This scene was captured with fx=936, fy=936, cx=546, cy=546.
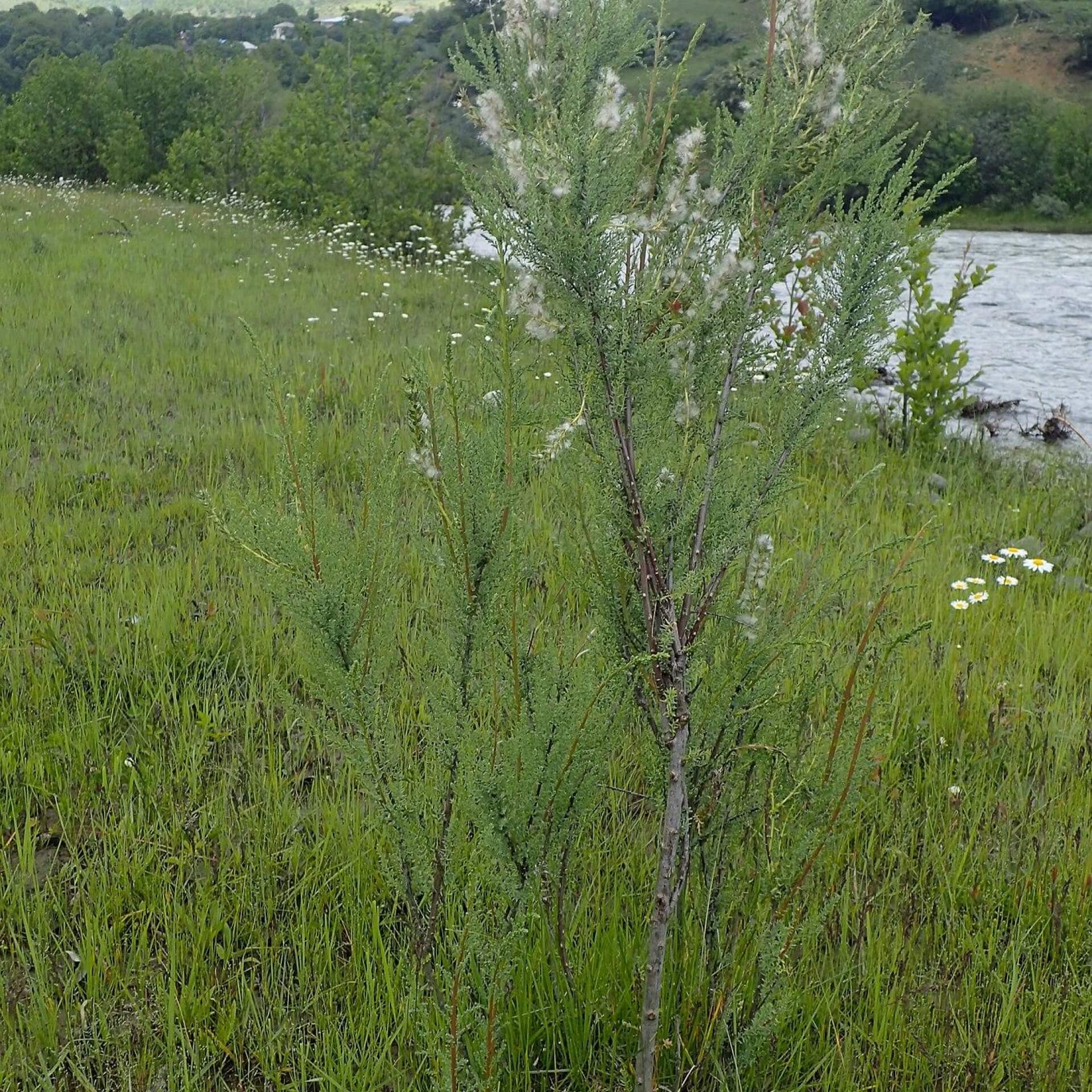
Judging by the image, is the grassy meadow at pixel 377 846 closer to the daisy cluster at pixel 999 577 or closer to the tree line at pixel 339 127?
the daisy cluster at pixel 999 577

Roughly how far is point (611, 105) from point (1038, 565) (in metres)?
3.21

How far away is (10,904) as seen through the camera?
6.56ft

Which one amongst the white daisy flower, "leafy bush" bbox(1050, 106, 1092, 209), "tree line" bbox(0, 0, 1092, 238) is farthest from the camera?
"leafy bush" bbox(1050, 106, 1092, 209)

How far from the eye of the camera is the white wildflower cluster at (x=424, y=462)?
4.88ft

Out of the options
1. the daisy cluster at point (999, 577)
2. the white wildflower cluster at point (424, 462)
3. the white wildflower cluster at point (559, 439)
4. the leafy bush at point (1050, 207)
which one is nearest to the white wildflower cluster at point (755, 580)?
the white wildflower cluster at point (559, 439)

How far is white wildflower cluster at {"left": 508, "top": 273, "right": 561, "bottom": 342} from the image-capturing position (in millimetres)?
1393

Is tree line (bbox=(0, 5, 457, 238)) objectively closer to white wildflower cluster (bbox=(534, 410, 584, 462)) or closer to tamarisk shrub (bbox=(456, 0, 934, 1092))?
tamarisk shrub (bbox=(456, 0, 934, 1092))

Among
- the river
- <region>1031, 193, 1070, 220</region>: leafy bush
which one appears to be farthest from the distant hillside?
the river

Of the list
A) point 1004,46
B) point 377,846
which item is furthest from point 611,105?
point 1004,46

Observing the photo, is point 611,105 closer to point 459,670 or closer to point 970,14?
point 459,670

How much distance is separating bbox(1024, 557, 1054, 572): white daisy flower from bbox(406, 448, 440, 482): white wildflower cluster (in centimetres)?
315

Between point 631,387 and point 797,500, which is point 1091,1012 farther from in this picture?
point 797,500

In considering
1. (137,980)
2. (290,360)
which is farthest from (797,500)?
(290,360)

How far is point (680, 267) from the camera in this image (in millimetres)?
1438
